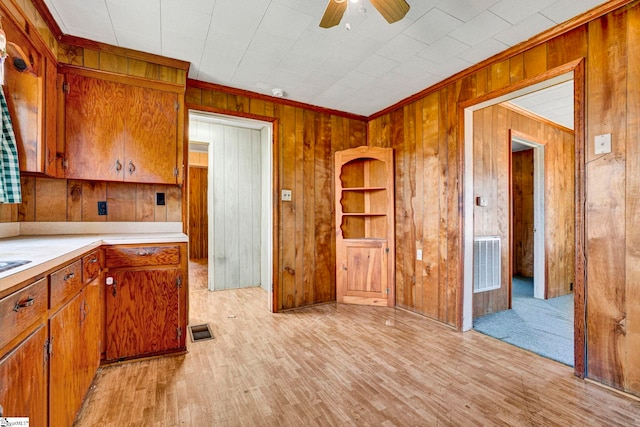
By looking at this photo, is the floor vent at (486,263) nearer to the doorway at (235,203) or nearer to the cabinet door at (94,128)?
the doorway at (235,203)

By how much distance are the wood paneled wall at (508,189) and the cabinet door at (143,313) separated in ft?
9.74

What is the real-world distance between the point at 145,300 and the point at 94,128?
1414 millimetres

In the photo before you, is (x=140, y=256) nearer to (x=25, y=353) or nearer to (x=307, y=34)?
(x=25, y=353)

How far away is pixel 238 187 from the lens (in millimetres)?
4461

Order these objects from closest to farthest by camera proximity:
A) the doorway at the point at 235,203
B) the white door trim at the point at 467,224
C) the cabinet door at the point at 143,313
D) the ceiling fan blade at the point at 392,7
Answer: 1. the ceiling fan blade at the point at 392,7
2. the cabinet door at the point at 143,313
3. the white door trim at the point at 467,224
4. the doorway at the point at 235,203

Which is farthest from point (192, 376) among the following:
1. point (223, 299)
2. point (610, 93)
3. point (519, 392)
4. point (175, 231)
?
point (610, 93)

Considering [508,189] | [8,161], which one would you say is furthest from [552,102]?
[8,161]

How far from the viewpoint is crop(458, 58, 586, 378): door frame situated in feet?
6.64

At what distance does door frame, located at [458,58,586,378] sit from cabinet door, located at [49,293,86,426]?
2.92m

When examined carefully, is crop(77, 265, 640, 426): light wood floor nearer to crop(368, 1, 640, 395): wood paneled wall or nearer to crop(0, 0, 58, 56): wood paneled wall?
crop(368, 1, 640, 395): wood paneled wall

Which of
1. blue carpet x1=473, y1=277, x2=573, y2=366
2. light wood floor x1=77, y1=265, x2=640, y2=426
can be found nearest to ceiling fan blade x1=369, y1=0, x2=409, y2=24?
light wood floor x1=77, y1=265, x2=640, y2=426

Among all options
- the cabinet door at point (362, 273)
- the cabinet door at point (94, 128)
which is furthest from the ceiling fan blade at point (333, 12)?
the cabinet door at point (362, 273)

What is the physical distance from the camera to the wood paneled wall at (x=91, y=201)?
2316mm

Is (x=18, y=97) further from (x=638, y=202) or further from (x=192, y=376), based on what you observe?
(x=638, y=202)
